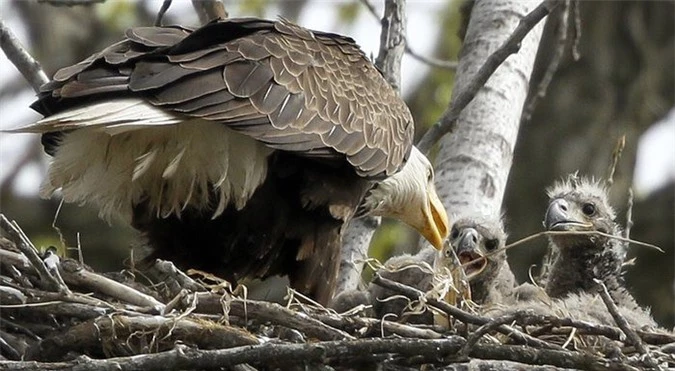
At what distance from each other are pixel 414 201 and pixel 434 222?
153 mm

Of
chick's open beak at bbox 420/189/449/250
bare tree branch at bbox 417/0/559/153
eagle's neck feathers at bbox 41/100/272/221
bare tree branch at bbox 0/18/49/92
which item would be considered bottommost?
eagle's neck feathers at bbox 41/100/272/221

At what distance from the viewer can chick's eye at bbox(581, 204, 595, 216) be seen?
683 cm

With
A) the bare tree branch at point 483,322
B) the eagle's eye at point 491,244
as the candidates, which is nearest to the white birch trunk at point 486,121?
the eagle's eye at point 491,244

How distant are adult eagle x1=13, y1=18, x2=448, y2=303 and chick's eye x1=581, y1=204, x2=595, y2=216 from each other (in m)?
0.90

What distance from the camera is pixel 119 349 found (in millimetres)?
5094

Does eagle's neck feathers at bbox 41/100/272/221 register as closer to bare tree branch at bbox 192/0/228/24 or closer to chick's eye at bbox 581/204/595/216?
bare tree branch at bbox 192/0/228/24

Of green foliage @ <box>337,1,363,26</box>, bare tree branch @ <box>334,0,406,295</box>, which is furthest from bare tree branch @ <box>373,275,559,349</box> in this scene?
green foliage @ <box>337,1,363,26</box>

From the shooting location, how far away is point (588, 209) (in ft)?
22.4

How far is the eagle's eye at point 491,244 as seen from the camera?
6.52m

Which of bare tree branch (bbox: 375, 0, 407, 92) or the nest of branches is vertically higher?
bare tree branch (bbox: 375, 0, 407, 92)

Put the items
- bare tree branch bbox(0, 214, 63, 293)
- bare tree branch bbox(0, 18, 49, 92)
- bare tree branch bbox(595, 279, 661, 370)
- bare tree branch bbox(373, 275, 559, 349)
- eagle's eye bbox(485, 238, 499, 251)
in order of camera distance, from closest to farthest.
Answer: bare tree branch bbox(0, 214, 63, 293) < bare tree branch bbox(595, 279, 661, 370) < bare tree branch bbox(373, 275, 559, 349) < bare tree branch bbox(0, 18, 49, 92) < eagle's eye bbox(485, 238, 499, 251)

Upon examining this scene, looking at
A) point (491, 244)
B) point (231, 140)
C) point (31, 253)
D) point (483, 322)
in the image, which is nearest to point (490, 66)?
point (491, 244)

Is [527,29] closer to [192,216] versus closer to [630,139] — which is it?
[192,216]

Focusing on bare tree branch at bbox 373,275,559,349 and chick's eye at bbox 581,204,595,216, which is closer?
bare tree branch at bbox 373,275,559,349
